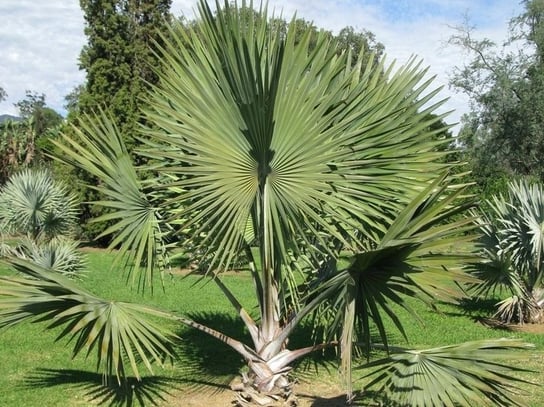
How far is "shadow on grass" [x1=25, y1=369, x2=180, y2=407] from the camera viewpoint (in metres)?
6.34

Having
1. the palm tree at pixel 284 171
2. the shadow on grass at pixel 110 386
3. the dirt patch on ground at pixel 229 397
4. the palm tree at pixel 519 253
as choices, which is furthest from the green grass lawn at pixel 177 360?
the palm tree at pixel 284 171

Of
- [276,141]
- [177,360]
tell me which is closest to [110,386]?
[177,360]

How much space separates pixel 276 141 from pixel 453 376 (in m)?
2.15

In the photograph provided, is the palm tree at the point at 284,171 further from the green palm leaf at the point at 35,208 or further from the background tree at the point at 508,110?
the background tree at the point at 508,110

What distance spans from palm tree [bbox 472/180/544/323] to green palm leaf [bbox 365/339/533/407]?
5.94m

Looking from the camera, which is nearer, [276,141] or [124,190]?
[276,141]

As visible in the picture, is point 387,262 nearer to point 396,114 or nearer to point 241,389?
point 396,114

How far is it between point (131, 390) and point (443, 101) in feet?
13.8

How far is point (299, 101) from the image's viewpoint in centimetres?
480

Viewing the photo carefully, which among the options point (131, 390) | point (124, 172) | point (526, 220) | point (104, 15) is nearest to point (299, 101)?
point (124, 172)

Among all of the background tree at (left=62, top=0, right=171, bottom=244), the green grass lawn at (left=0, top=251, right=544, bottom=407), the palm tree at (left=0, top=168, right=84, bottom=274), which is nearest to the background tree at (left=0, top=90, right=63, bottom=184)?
the background tree at (left=62, top=0, right=171, bottom=244)

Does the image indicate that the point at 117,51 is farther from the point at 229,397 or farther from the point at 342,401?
the point at 342,401

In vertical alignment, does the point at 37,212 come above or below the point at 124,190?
above

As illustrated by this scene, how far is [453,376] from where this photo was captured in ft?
14.5
